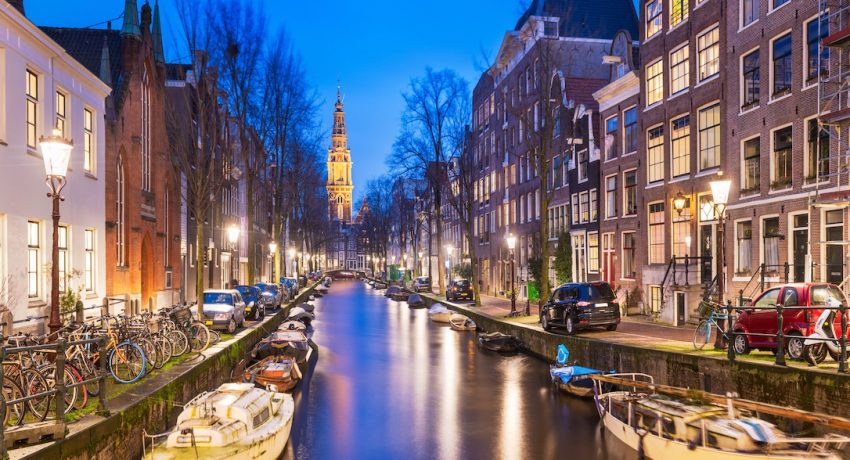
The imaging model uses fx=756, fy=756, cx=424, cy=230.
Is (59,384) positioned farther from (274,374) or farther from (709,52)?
(709,52)

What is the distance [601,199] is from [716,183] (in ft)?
67.5

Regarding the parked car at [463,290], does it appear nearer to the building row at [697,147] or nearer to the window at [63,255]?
the building row at [697,147]

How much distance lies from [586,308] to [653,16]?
15.2m

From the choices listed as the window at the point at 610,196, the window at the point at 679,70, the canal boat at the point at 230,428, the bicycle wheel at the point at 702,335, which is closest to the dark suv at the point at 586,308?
the bicycle wheel at the point at 702,335

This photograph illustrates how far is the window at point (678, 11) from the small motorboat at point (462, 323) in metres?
17.8

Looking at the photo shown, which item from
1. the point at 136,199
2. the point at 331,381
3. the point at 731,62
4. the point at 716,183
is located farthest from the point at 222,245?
the point at 716,183

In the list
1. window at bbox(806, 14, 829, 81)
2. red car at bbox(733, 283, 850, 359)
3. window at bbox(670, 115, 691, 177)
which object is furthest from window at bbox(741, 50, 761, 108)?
red car at bbox(733, 283, 850, 359)

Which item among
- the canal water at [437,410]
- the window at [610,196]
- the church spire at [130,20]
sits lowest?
the canal water at [437,410]

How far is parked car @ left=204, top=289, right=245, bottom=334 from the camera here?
1111 inches

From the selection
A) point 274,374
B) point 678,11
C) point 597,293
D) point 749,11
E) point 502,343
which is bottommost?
point 502,343

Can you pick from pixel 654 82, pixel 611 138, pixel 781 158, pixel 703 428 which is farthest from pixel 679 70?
pixel 703 428

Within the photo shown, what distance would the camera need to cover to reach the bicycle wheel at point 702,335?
1962cm

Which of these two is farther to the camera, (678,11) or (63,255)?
(678,11)

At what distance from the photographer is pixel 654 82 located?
34156mm
